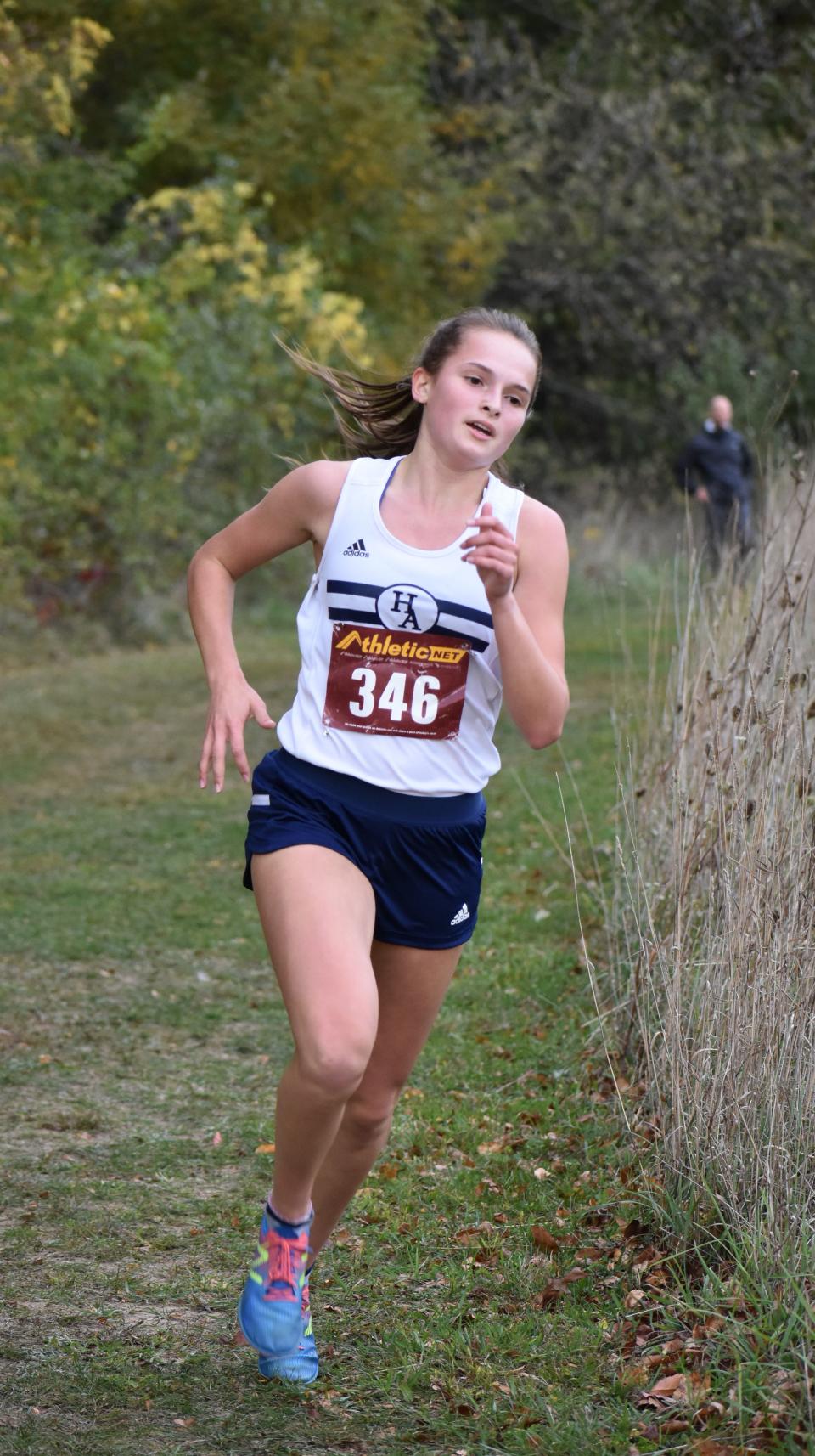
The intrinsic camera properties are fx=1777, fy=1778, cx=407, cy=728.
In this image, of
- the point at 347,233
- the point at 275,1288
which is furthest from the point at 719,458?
the point at 275,1288

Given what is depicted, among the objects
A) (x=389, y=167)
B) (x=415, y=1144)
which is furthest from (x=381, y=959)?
(x=389, y=167)

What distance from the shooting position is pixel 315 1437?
3.27 meters

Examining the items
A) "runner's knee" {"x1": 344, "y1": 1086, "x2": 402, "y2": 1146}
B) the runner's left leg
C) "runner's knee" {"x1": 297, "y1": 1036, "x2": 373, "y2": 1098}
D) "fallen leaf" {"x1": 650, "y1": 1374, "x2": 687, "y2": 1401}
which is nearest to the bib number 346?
the runner's left leg

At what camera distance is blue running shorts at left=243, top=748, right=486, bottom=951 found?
3266 mm

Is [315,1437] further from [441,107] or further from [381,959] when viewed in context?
[441,107]

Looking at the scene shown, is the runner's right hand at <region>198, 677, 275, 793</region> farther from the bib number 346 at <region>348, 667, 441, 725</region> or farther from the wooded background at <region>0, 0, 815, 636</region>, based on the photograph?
the wooded background at <region>0, 0, 815, 636</region>

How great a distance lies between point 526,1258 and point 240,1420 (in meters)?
0.97

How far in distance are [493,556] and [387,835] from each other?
0.58 meters

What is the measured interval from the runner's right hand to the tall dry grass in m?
1.14

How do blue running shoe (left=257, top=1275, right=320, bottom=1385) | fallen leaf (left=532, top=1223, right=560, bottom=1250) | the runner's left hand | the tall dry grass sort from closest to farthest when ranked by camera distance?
the runner's left hand, blue running shoe (left=257, top=1275, right=320, bottom=1385), the tall dry grass, fallen leaf (left=532, top=1223, right=560, bottom=1250)

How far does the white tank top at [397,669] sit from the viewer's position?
328cm

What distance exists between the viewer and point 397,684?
3275mm

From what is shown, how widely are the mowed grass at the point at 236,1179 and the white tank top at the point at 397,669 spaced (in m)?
1.20

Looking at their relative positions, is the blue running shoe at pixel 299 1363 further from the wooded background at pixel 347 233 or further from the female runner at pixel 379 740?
the wooded background at pixel 347 233
